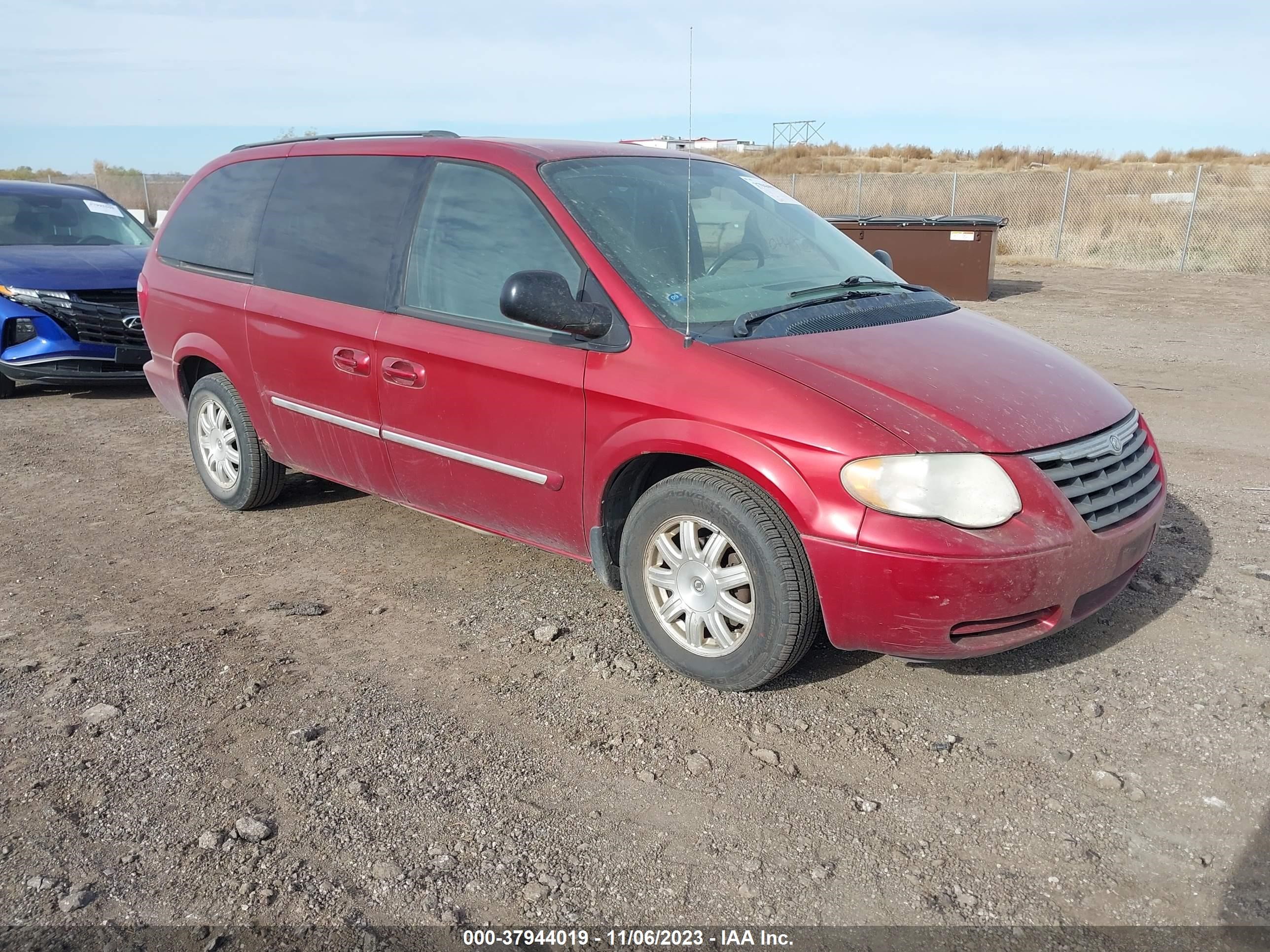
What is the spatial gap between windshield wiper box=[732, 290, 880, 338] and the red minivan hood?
74mm

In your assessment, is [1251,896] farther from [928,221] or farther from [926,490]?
[928,221]

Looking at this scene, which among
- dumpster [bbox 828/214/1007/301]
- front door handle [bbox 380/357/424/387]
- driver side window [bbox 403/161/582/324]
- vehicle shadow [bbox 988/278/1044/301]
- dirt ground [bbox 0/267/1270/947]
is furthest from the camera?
vehicle shadow [bbox 988/278/1044/301]

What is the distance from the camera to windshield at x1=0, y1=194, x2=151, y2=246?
9.18m

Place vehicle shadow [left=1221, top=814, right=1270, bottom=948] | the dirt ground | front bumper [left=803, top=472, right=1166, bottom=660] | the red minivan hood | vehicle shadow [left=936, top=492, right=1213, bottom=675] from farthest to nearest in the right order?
vehicle shadow [left=936, top=492, right=1213, bottom=675]
the red minivan hood
front bumper [left=803, top=472, right=1166, bottom=660]
the dirt ground
vehicle shadow [left=1221, top=814, right=1270, bottom=948]

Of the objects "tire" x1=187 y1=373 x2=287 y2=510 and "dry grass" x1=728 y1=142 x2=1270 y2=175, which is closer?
"tire" x1=187 y1=373 x2=287 y2=510

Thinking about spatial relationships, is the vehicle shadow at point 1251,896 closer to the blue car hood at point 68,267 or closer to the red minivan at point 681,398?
the red minivan at point 681,398

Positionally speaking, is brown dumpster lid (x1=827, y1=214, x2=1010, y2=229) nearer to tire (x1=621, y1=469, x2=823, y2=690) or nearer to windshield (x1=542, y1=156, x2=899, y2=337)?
windshield (x1=542, y1=156, x2=899, y2=337)

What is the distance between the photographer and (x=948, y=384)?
335 centimetres

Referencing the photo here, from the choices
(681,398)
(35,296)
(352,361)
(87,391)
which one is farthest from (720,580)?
(87,391)

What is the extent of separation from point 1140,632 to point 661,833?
2.22 meters

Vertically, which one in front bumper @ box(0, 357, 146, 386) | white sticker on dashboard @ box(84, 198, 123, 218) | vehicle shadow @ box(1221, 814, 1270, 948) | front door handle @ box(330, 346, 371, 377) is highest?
white sticker on dashboard @ box(84, 198, 123, 218)

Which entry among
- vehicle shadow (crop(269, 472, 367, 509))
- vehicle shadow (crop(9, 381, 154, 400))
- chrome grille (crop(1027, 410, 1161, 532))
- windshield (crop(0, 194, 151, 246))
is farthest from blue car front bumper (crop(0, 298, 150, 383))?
chrome grille (crop(1027, 410, 1161, 532))

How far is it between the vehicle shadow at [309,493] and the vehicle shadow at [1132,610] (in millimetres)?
3460

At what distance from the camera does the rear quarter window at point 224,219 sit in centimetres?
503
